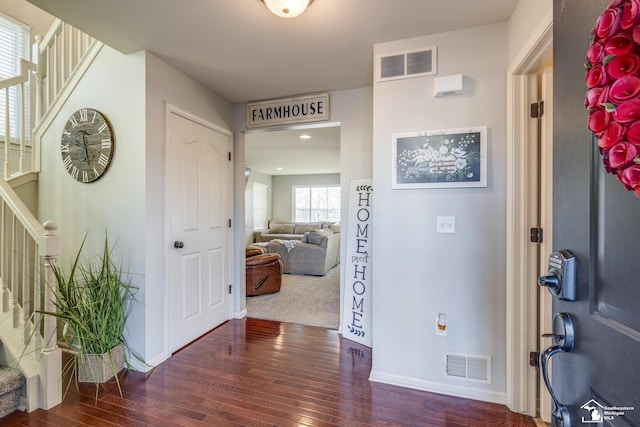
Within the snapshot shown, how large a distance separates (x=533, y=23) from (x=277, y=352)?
9.23 feet

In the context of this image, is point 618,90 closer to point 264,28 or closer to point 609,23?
point 609,23

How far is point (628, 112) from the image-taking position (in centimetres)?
47

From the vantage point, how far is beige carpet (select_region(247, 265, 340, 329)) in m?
3.27

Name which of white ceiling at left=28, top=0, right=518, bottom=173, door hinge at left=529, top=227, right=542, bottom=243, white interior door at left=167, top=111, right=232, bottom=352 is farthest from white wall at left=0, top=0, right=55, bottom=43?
door hinge at left=529, top=227, right=542, bottom=243

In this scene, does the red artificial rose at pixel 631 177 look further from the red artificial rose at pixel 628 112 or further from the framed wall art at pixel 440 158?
the framed wall art at pixel 440 158

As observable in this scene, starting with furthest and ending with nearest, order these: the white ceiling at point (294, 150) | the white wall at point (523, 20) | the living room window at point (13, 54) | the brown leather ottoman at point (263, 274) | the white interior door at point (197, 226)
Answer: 1. the white ceiling at point (294, 150)
2. the brown leather ottoman at point (263, 274)
3. the living room window at point (13, 54)
4. the white interior door at point (197, 226)
5. the white wall at point (523, 20)

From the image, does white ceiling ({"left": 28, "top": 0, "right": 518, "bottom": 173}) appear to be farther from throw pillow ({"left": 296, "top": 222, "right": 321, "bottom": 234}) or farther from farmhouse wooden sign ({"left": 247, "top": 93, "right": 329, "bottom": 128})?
throw pillow ({"left": 296, "top": 222, "right": 321, "bottom": 234})

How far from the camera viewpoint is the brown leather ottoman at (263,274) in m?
3.97

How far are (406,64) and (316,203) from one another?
7.43m

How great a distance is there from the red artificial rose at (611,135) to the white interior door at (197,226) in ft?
8.49

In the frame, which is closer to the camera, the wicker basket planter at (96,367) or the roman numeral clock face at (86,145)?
the wicker basket planter at (96,367)

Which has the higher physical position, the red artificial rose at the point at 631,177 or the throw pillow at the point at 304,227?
the red artificial rose at the point at 631,177

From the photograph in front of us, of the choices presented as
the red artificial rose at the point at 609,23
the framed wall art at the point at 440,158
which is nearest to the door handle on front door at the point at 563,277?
the red artificial rose at the point at 609,23

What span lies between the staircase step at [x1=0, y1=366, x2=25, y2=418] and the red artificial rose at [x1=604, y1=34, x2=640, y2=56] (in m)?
2.91
